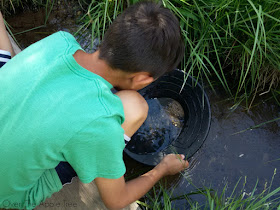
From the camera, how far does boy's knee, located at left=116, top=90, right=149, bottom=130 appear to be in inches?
48.2

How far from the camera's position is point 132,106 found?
1.24 meters

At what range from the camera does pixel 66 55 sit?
0.98 metres

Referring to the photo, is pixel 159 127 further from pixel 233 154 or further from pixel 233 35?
pixel 233 35

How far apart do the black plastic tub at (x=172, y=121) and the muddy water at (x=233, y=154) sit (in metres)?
0.11

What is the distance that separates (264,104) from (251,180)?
53cm

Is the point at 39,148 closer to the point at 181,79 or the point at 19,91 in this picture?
the point at 19,91

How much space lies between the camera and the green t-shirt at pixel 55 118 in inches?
35.9

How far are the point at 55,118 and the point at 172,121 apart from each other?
116 cm

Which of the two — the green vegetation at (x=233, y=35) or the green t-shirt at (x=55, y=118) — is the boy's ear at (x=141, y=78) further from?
the green vegetation at (x=233, y=35)

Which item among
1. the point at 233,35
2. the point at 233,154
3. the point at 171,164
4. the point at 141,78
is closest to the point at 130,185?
the point at 171,164

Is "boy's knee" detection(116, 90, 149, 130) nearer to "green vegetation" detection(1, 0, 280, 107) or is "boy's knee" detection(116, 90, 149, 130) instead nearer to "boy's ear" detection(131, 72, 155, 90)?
"boy's ear" detection(131, 72, 155, 90)

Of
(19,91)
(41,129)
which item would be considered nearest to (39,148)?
(41,129)

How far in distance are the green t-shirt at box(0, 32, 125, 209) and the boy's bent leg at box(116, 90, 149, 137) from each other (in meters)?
0.19

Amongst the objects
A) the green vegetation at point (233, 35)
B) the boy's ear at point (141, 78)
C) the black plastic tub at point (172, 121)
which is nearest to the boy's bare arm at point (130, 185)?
the black plastic tub at point (172, 121)
